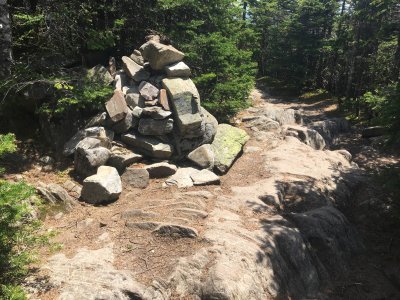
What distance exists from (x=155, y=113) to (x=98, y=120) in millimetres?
2185

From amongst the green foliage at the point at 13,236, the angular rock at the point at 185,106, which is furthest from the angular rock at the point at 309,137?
the green foliage at the point at 13,236

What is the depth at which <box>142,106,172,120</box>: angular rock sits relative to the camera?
12750mm

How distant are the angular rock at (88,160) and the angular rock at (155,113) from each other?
2345 millimetres

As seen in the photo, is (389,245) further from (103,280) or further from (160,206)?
(103,280)

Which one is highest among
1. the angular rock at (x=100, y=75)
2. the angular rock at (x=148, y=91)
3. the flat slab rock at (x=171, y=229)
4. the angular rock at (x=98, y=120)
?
the angular rock at (x=100, y=75)

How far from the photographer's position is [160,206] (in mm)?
9906

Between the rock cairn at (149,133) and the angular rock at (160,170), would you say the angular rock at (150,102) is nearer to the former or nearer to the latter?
the rock cairn at (149,133)

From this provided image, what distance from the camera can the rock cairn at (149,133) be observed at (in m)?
11.6

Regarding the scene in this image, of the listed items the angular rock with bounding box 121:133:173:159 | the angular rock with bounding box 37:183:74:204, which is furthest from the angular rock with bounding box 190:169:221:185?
the angular rock with bounding box 37:183:74:204

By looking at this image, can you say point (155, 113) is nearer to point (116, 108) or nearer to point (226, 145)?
point (116, 108)

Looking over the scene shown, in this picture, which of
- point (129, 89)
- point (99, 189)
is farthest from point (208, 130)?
point (99, 189)

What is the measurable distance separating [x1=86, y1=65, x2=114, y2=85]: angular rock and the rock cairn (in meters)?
0.04

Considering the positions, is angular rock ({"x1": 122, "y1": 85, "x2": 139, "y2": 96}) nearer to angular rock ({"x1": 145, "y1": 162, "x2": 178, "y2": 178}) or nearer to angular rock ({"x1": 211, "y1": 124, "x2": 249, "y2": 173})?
angular rock ({"x1": 145, "y1": 162, "x2": 178, "y2": 178})

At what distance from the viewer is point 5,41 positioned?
1057cm
